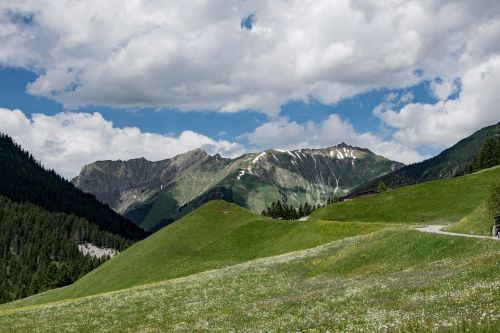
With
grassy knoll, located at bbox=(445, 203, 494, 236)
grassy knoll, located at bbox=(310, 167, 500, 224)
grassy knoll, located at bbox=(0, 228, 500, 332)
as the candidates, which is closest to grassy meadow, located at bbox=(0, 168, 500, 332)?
grassy knoll, located at bbox=(0, 228, 500, 332)

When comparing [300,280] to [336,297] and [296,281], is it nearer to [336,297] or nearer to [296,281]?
[296,281]

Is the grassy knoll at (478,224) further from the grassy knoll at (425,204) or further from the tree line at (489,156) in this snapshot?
the tree line at (489,156)

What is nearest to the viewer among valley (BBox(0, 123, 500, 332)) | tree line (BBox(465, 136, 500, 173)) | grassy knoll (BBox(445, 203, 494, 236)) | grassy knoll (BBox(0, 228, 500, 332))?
grassy knoll (BBox(0, 228, 500, 332))

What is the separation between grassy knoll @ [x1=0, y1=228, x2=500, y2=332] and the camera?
20.3 meters

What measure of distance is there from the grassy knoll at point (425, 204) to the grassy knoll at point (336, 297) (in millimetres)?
55469

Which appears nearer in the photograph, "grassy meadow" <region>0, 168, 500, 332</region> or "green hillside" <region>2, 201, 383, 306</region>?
"grassy meadow" <region>0, 168, 500, 332</region>

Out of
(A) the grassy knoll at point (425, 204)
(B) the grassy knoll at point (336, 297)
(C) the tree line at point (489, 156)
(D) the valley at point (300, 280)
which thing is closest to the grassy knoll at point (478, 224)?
(D) the valley at point (300, 280)

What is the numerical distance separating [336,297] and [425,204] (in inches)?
3704

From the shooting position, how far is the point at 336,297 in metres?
31.4

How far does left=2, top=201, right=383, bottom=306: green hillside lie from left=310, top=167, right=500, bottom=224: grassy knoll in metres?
24.3

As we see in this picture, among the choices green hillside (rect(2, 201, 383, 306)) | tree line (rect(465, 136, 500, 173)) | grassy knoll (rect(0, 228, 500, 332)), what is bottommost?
grassy knoll (rect(0, 228, 500, 332))

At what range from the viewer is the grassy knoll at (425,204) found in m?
107

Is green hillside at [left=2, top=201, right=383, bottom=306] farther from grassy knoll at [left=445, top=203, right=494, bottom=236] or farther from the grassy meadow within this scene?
grassy knoll at [left=445, top=203, right=494, bottom=236]

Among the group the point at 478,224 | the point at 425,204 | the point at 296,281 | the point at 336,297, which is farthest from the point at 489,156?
the point at 336,297
